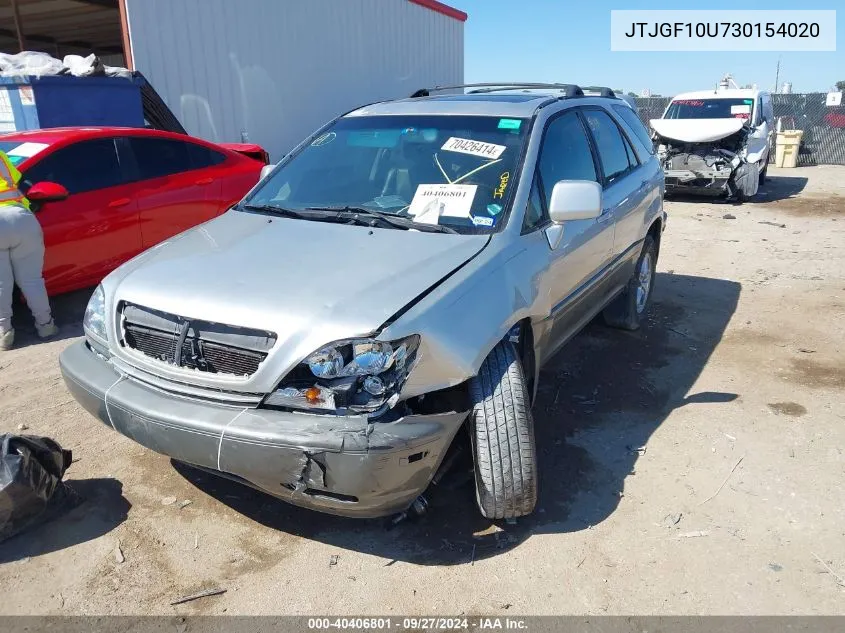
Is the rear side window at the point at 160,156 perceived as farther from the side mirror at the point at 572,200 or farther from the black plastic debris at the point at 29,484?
the side mirror at the point at 572,200

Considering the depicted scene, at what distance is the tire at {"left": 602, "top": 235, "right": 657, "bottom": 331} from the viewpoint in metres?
5.34

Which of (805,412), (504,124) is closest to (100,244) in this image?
(504,124)

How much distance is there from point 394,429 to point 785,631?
5.35 ft

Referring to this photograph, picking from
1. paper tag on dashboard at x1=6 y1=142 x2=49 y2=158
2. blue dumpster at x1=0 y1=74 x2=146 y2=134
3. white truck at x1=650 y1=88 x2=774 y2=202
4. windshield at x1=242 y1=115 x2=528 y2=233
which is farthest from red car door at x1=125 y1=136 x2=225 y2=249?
white truck at x1=650 y1=88 x2=774 y2=202

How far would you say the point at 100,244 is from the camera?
5695 mm

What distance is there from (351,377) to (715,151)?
12604 millimetres

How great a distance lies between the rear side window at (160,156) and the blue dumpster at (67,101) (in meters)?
2.07

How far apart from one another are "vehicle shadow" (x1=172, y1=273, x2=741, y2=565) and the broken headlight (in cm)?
84

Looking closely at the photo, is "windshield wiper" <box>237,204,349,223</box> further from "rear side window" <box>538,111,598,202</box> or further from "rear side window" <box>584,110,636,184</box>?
"rear side window" <box>584,110,636,184</box>

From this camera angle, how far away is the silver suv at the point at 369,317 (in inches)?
96.6

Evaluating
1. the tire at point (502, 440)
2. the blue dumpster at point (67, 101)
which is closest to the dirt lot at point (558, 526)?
the tire at point (502, 440)

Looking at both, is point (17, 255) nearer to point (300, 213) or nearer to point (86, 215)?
point (86, 215)

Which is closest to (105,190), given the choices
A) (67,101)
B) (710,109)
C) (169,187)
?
(169,187)

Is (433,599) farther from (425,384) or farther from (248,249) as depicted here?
(248,249)
